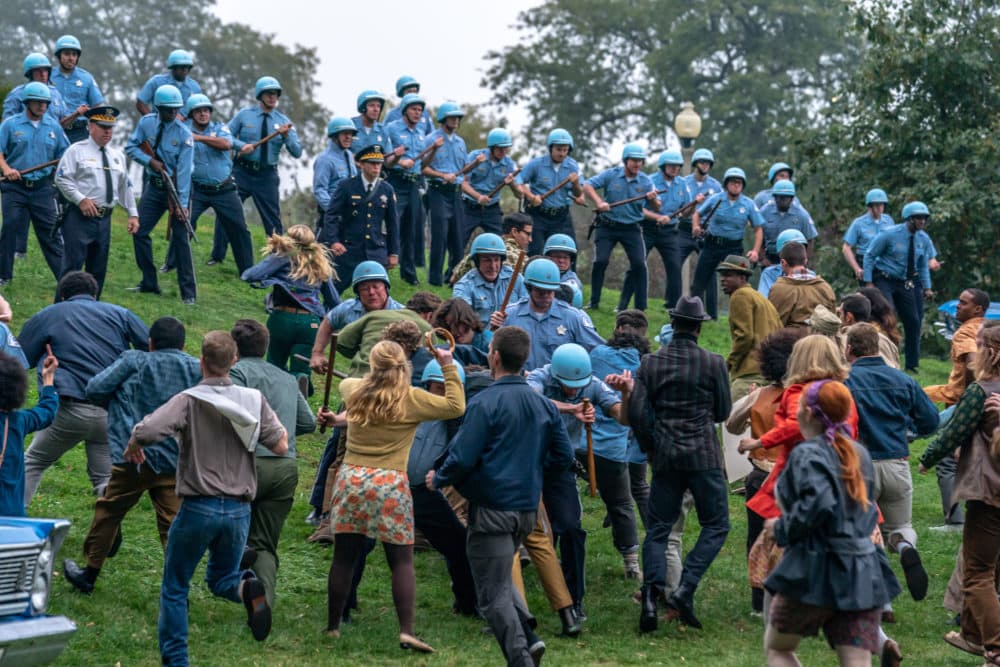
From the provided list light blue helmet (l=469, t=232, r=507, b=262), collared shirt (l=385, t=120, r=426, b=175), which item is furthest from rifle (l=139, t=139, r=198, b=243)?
light blue helmet (l=469, t=232, r=507, b=262)

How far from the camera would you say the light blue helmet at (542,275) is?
10.1m

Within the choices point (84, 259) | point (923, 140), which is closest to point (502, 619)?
point (84, 259)

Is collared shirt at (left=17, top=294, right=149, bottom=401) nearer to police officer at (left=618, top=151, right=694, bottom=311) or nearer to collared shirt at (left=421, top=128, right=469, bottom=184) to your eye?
collared shirt at (left=421, top=128, right=469, bottom=184)

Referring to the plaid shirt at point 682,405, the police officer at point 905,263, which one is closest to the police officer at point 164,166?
the plaid shirt at point 682,405

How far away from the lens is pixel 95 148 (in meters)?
13.7

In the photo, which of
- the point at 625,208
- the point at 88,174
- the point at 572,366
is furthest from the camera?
the point at 625,208

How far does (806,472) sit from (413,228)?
1204 cm

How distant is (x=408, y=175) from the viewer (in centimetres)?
1733

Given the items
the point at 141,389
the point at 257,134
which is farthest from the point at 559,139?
the point at 141,389

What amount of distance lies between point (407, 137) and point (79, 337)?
912cm

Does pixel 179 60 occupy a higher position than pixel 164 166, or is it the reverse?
pixel 179 60

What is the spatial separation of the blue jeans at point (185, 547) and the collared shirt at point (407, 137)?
34.3 feet

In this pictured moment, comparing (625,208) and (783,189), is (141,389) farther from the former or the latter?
(783,189)

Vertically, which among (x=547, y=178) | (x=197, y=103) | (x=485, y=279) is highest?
(x=197, y=103)
